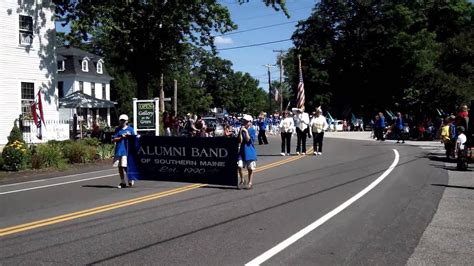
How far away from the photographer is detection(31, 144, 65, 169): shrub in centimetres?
1952

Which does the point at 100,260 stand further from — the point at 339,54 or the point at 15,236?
the point at 339,54

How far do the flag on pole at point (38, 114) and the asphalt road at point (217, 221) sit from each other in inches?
450

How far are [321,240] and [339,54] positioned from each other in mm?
64504

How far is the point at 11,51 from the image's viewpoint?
86.4 ft

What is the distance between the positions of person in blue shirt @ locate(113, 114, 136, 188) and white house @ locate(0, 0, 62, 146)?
14218mm

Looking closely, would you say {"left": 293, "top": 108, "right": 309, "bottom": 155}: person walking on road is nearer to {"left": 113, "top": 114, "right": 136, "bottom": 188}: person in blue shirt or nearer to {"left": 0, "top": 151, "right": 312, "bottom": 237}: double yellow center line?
{"left": 0, "top": 151, "right": 312, "bottom": 237}: double yellow center line

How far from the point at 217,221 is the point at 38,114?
2039 centimetres

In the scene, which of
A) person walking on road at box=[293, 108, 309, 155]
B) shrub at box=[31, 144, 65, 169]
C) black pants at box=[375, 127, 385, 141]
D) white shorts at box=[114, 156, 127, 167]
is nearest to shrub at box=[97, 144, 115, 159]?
shrub at box=[31, 144, 65, 169]

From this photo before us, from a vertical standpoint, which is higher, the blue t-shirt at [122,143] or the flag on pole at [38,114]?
the flag on pole at [38,114]

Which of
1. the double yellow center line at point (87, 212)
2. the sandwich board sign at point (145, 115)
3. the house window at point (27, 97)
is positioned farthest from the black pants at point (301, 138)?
the house window at point (27, 97)

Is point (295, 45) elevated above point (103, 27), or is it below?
above

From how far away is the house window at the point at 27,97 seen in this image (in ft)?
89.4

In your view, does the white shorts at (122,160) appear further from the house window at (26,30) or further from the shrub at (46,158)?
the house window at (26,30)

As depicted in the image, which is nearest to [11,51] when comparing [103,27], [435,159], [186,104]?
[103,27]
